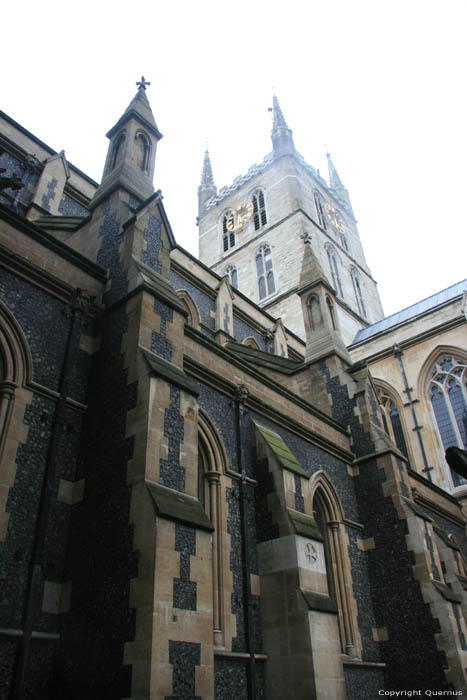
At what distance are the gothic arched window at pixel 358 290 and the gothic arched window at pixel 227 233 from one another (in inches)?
382

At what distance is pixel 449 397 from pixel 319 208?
910 inches

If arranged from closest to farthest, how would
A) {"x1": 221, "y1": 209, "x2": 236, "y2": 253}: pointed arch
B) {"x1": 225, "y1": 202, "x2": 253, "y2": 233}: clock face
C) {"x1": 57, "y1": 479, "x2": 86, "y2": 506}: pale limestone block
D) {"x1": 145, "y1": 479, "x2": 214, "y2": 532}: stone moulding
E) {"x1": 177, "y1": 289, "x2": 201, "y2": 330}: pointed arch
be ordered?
{"x1": 145, "y1": 479, "x2": 214, "y2": 532}: stone moulding → {"x1": 57, "y1": 479, "x2": 86, "y2": 506}: pale limestone block → {"x1": 177, "y1": 289, "x2": 201, "y2": 330}: pointed arch → {"x1": 225, "y1": 202, "x2": 253, "y2": 233}: clock face → {"x1": 221, "y1": 209, "x2": 236, "y2": 253}: pointed arch

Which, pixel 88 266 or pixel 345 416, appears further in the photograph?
pixel 345 416

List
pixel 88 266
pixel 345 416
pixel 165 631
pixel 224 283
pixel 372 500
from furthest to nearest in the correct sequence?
pixel 224 283 < pixel 345 416 < pixel 372 500 < pixel 88 266 < pixel 165 631

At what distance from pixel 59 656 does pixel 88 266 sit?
5.87 metres

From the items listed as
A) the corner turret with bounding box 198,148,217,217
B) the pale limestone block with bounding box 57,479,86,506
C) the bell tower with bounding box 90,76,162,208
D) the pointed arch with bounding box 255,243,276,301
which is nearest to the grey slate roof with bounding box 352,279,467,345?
the pointed arch with bounding box 255,243,276,301

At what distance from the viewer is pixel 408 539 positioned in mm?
11617

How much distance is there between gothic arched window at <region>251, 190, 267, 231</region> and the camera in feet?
132

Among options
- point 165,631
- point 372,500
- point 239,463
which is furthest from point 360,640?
point 165,631

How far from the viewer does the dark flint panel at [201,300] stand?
1860 centimetres

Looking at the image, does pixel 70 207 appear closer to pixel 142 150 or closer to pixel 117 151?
pixel 117 151

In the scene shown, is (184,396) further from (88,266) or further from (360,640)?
(360,640)

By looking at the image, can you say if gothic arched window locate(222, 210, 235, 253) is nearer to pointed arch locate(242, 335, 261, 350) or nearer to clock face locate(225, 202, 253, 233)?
clock face locate(225, 202, 253, 233)

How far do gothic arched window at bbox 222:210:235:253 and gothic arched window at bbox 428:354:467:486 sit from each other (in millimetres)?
22130
